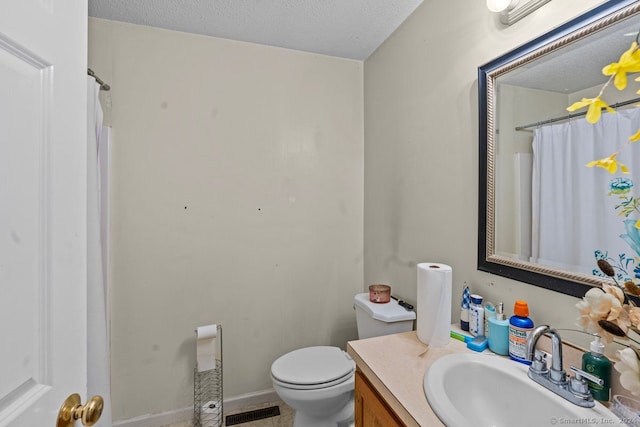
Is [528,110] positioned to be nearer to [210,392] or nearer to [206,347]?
[206,347]

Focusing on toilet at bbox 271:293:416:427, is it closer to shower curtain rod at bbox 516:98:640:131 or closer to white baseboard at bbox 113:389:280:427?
white baseboard at bbox 113:389:280:427

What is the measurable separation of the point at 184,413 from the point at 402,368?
5.08ft

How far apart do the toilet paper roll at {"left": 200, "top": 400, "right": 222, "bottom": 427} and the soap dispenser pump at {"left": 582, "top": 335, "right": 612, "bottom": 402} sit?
5.88ft

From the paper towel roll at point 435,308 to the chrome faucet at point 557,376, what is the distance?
27 centimetres

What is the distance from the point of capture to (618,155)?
2.66ft

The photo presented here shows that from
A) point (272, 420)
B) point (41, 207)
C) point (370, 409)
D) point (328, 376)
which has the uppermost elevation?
point (41, 207)

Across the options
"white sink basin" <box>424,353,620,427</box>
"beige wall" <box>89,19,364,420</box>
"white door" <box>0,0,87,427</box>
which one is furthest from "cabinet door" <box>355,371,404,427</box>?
"beige wall" <box>89,19,364,420</box>

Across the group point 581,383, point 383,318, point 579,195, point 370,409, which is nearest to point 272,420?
point 383,318

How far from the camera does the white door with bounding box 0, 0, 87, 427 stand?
0.47m

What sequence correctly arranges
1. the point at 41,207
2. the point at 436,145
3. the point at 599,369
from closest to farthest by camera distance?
the point at 41,207
the point at 599,369
the point at 436,145

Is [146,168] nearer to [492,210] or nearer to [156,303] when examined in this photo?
[156,303]

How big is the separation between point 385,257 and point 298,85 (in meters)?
1.28

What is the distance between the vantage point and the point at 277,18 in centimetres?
172

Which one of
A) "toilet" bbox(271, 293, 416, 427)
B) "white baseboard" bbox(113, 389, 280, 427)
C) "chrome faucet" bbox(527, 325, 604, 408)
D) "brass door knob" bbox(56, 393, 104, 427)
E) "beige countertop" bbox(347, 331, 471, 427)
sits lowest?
"white baseboard" bbox(113, 389, 280, 427)
